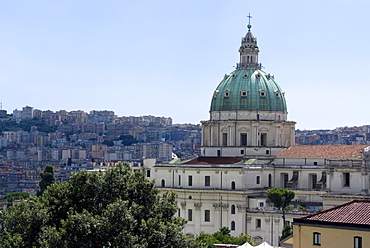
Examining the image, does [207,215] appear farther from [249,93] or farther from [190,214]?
[249,93]

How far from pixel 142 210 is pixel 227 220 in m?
42.6

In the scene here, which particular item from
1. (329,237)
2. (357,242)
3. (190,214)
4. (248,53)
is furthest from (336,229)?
(248,53)

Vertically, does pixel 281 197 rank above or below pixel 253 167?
below

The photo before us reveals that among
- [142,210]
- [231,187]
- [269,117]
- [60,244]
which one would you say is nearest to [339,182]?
[231,187]

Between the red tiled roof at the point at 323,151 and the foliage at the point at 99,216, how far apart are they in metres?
38.9

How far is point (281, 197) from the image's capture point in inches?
3457

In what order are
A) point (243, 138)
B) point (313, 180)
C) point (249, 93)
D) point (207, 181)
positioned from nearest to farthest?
point (313, 180), point (207, 181), point (243, 138), point (249, 93)

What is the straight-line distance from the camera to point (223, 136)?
103062 mm

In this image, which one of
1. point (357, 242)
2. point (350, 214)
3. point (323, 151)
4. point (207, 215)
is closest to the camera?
point (357, 242)

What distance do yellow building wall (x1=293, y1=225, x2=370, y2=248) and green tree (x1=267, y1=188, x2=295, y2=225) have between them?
41966mm

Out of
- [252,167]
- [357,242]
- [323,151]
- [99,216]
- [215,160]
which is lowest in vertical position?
[357,242]

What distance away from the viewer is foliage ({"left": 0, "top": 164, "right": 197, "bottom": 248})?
1921 inches

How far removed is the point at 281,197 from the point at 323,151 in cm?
919

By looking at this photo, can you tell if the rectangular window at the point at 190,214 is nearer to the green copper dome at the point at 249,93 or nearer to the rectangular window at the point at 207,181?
the rectangular window at the point at 207,181
